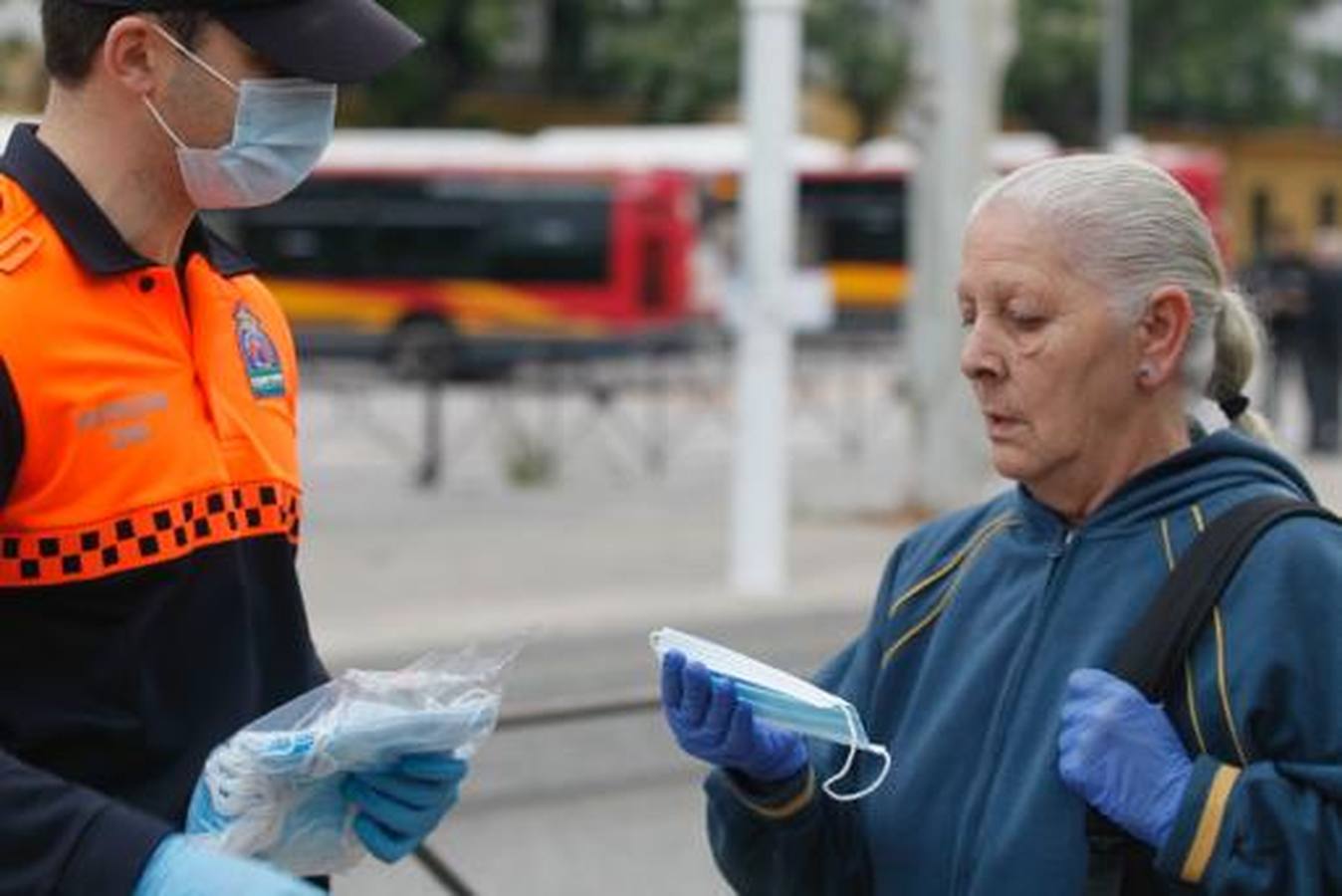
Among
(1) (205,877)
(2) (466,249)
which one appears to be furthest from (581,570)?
(2) (466,249)

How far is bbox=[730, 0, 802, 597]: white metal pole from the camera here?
1229cm

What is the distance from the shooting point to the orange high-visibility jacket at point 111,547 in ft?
7.62

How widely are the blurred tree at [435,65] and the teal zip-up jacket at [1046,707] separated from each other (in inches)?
1671

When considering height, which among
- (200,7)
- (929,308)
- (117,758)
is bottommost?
(929,308)

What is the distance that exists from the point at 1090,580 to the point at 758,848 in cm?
50

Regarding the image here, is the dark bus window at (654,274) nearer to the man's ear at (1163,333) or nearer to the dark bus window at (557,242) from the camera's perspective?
the dark bus window at (557,242)

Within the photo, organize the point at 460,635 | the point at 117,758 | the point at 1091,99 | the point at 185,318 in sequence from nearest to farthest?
the point at 117,758 → the point at 185,318 → the point at 460,635 → the point at 1091,99

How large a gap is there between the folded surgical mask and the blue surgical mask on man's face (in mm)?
665

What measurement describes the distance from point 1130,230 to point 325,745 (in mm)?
949

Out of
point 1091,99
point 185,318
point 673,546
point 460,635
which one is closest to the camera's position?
point 185,318

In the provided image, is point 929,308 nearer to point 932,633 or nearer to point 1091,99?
point 932,633

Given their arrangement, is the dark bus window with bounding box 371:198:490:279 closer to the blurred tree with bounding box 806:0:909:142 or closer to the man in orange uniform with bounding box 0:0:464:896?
the blurred tree with bounding box 806:0:909:142

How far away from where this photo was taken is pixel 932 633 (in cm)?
270

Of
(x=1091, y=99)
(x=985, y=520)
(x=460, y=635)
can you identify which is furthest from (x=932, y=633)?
(x=1091, y=99)
